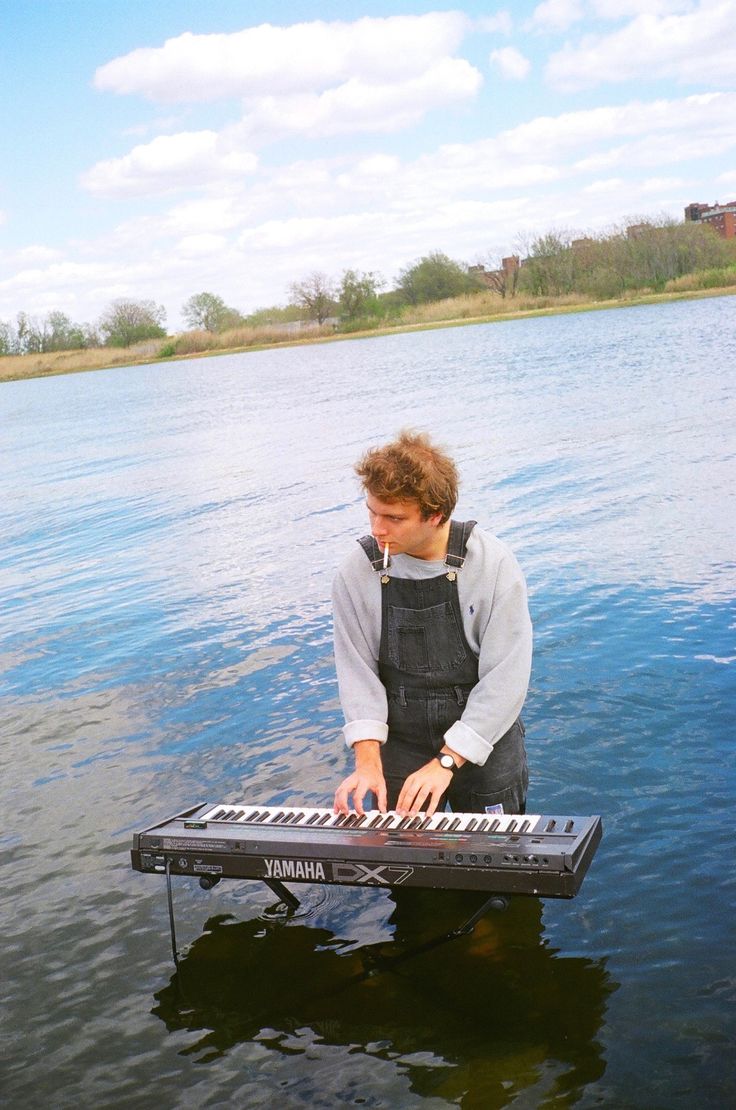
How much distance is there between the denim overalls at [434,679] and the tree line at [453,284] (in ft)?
296

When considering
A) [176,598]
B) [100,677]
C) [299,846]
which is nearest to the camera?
[299,846]

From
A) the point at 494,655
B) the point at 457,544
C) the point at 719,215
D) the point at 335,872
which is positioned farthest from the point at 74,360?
the point at 335,872

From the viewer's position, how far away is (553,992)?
4.53m

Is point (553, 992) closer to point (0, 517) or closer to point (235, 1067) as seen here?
point (235, 1067)

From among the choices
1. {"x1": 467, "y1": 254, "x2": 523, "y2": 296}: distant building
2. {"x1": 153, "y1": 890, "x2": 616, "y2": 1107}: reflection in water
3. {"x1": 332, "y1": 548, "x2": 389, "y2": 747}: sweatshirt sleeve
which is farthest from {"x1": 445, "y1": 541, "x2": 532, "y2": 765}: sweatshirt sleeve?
{"x1": 467, "y1": 254, "x2": 523, "y2": 296}: distant building

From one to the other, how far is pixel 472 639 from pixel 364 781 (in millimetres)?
668

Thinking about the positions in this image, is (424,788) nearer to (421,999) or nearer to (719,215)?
(421,999)

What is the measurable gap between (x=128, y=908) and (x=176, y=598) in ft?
23.1

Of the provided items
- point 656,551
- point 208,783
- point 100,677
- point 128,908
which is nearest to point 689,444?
point 656,551

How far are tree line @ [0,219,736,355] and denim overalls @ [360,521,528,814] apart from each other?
296 ft

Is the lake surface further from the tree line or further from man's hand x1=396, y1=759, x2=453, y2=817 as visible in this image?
the tree line

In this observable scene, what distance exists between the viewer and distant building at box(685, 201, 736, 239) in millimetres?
158000

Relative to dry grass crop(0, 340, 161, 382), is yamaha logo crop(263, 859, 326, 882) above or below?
below

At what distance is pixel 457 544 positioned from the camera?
4.36 m
